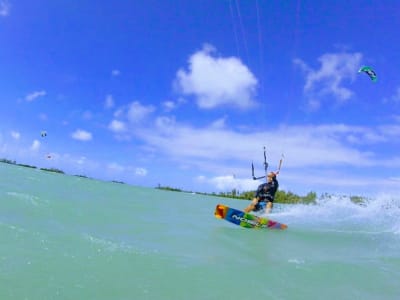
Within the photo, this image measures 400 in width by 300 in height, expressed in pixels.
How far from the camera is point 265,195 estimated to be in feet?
49.3

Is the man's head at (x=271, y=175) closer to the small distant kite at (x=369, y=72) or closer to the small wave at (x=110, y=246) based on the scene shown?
the small distant kite at (x=369, y=72)

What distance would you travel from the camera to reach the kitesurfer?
1501 centimetres

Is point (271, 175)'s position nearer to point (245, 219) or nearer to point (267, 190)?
point (267, 190)

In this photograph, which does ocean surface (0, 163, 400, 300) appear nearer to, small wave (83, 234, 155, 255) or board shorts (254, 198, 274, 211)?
small wave (83, 234, 155, 255)

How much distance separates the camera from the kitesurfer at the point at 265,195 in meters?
15.0

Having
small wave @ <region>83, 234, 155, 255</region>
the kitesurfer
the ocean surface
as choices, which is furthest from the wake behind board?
small wave @ <region>83, 234, 155, 255</region>

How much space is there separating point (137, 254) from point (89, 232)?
1900 mm

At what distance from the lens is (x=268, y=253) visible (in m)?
7.91

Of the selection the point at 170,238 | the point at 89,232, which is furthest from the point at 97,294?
the point at 170,238

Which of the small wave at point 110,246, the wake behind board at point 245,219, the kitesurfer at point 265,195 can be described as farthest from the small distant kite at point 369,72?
the small wave at point 110,246

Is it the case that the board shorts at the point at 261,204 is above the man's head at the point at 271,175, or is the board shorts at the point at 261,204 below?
below

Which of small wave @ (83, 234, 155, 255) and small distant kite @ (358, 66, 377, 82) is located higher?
small distant kite @ (358, 66, 377, 82)

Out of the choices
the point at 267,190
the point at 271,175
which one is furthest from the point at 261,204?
the point at 271,175

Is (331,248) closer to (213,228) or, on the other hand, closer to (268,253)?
(268,253)
